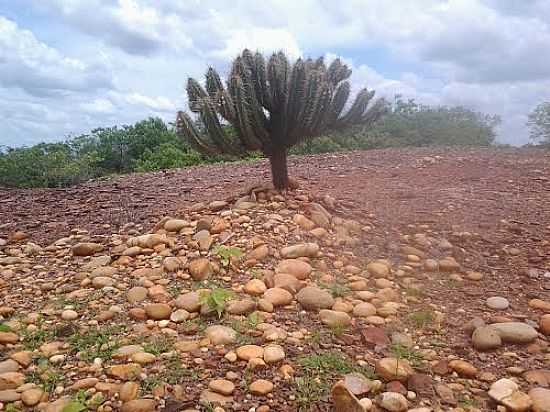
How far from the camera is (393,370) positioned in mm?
2387

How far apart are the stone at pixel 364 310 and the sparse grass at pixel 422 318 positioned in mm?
217

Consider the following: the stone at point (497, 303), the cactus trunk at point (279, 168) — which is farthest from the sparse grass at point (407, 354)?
the cactus trunk at point (279, 168)

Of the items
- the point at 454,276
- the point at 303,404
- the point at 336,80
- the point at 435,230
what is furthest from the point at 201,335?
the point at 336,80

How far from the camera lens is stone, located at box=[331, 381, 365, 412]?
6.90 ft

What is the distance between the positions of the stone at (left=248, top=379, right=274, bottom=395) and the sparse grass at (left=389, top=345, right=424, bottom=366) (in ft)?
2.23

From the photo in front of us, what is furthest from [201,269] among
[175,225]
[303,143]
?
[303,143]

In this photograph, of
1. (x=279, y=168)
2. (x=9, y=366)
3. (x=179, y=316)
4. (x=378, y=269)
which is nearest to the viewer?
(x=9, y=366)

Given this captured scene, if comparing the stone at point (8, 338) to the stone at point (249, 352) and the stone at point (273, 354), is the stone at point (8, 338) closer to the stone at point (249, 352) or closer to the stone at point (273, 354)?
the stone at point (249, 352)

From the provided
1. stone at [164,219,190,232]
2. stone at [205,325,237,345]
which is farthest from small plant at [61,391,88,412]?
stone at [164,219,190,232]

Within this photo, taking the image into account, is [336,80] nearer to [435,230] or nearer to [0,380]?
[435,230]

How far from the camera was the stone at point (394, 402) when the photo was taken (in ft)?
7.16

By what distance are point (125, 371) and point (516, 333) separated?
1.96 metres

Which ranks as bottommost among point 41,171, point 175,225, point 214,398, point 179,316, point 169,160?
point 214,398

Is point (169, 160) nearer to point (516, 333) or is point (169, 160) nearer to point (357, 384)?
point (516, 333)
